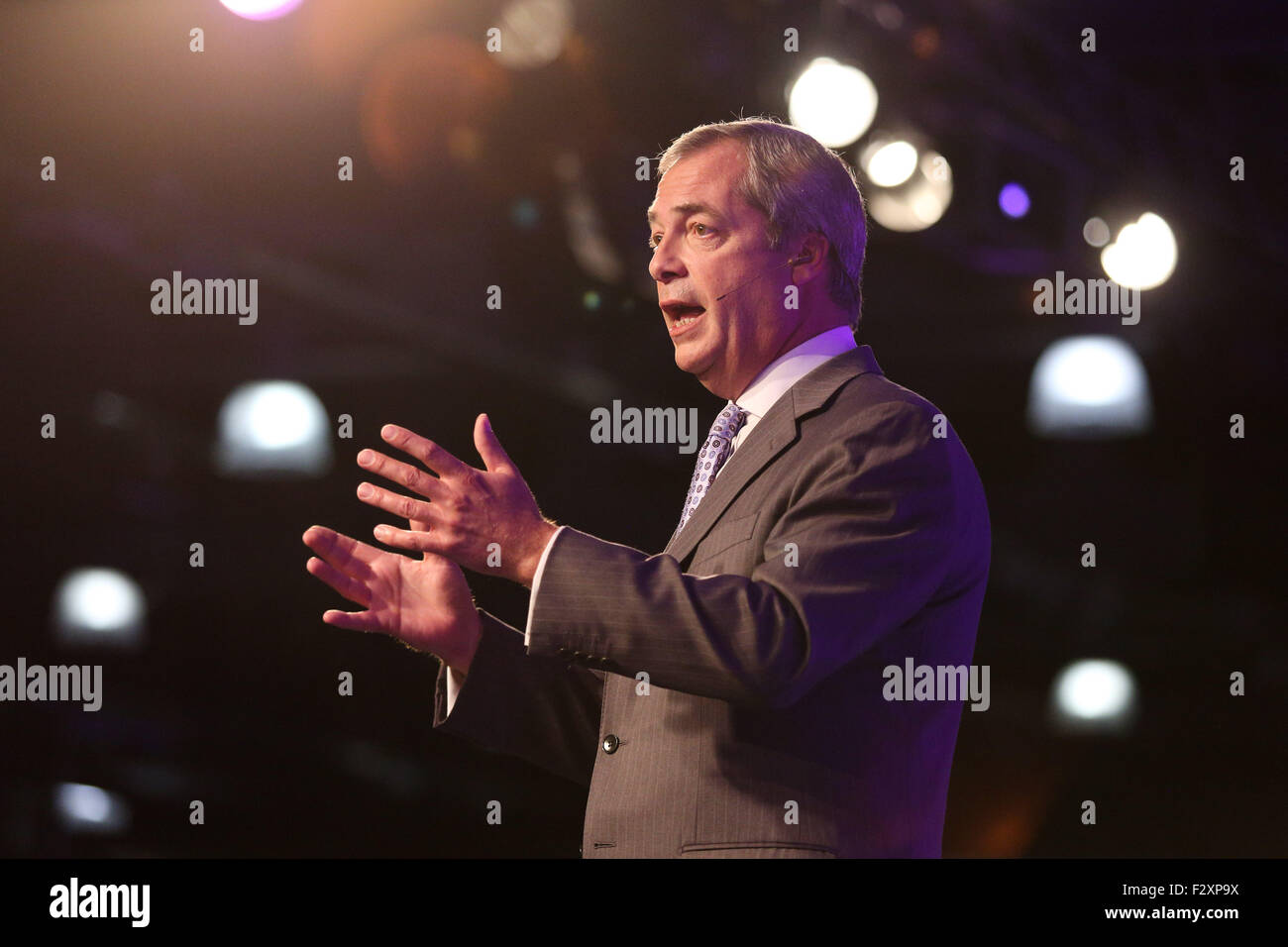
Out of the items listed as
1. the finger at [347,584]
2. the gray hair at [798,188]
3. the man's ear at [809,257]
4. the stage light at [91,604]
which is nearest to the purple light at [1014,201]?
the gray hair at [798,188]

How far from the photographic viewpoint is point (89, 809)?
3.44 m

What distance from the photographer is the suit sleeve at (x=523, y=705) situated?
1.83 metres

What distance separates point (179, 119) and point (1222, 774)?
11.7 ft

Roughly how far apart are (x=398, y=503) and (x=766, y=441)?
0.53m

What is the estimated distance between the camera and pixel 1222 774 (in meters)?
3.54

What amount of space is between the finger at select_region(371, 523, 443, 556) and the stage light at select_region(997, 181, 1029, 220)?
97.1 inches

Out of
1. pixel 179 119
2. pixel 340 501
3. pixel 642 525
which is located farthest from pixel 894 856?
pixel 179 119

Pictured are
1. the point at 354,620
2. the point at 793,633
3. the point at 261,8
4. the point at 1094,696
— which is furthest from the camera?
the point at 1094,696

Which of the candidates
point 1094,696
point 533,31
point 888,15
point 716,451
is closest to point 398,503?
point 716,451

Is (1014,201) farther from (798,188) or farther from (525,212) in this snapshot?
(798,188)

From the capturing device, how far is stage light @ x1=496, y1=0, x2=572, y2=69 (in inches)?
128

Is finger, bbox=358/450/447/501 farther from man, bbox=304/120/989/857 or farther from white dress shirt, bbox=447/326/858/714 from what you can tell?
white dress shirt, bbox=447/326/858/714

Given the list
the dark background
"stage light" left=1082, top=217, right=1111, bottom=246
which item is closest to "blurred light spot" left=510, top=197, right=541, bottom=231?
the dark background

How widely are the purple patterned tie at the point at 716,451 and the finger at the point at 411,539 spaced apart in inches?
20.5
